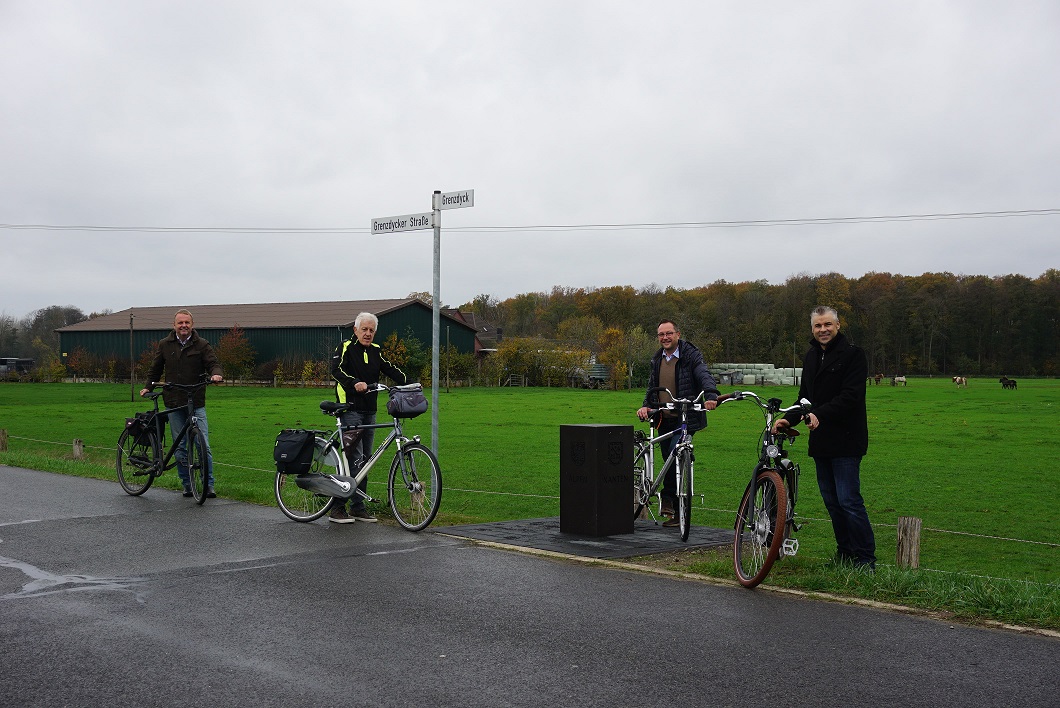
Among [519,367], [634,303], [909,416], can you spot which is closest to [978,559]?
[909,416]

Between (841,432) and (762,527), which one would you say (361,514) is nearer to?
(762,527)

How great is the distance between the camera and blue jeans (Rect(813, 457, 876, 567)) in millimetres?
7555

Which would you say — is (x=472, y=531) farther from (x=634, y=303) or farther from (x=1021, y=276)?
(x=1021, y=276)

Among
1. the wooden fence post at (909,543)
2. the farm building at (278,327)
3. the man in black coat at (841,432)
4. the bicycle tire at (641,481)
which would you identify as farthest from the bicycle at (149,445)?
the farm building at (278,327)

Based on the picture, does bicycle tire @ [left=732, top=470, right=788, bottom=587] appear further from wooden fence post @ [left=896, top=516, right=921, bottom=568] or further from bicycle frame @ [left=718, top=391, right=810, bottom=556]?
wooden fence post @ [left=896, top=516, right=921, bottom=568]

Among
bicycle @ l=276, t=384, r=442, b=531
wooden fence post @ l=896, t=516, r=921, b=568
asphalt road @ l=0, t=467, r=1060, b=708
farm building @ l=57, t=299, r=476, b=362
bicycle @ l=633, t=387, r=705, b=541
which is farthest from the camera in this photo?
farm building @ l=57, t=299, r=476, b=362

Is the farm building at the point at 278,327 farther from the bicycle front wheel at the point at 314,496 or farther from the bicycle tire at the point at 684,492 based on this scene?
the bicycle tire at the point at 684,492

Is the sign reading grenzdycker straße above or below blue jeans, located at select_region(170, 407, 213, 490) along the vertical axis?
above

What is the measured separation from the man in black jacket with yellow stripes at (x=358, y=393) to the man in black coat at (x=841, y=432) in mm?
4410

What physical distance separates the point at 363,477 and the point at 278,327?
73.9 m

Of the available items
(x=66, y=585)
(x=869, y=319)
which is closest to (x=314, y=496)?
(x=66, y=585)

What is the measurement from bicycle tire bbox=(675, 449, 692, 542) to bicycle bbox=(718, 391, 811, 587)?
4.00 ft

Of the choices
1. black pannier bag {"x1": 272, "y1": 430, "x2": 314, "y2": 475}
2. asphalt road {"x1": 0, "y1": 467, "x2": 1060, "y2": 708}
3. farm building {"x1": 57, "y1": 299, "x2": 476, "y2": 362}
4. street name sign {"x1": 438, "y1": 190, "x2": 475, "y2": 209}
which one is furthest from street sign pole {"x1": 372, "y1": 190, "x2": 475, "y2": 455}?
farm building {"x1": 57, "y1": 299, "x2": 476, "y2": 362}

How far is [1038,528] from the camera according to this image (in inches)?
527
